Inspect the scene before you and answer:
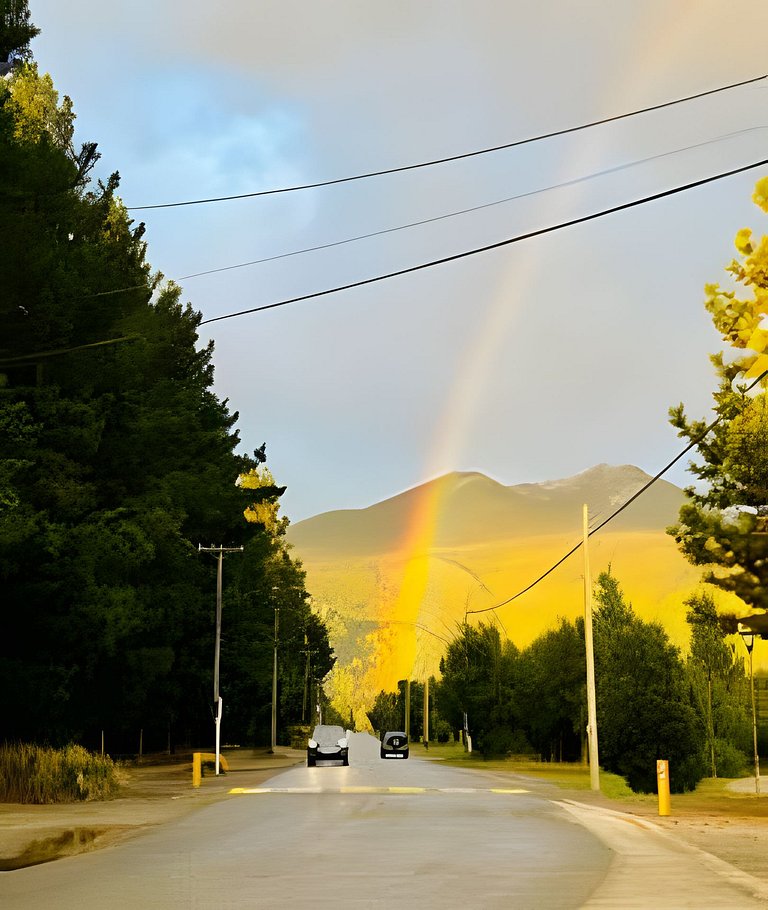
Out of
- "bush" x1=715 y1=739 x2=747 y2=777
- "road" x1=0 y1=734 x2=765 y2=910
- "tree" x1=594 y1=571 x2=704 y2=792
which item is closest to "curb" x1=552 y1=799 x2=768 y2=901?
"road" x1=0 y1=734 x2=765 y2=910

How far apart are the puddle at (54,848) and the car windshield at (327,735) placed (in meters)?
38.3

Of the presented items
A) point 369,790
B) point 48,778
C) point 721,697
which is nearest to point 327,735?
point 369,790

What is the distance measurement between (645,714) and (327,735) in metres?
15.2

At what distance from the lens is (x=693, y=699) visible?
7494 cm

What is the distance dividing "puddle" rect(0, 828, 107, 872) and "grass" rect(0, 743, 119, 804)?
8799 mm

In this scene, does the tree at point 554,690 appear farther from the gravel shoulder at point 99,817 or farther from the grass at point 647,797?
the gravel shoulder at point 99,817

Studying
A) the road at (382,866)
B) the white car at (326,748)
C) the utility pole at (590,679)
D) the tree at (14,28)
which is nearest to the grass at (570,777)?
the utility pole at (590,679)

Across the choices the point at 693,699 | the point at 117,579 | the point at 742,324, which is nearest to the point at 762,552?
the point at 742,324

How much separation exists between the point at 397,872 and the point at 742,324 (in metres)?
21.6

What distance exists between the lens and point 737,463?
33.8 metres

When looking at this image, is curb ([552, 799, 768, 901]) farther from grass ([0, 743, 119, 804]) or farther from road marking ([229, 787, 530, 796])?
grass ([0, 743, 119, 804])

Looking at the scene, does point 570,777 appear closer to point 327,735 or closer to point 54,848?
point 327,735

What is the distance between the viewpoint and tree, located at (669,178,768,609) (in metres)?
32.9

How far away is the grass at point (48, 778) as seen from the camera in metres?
31.2
